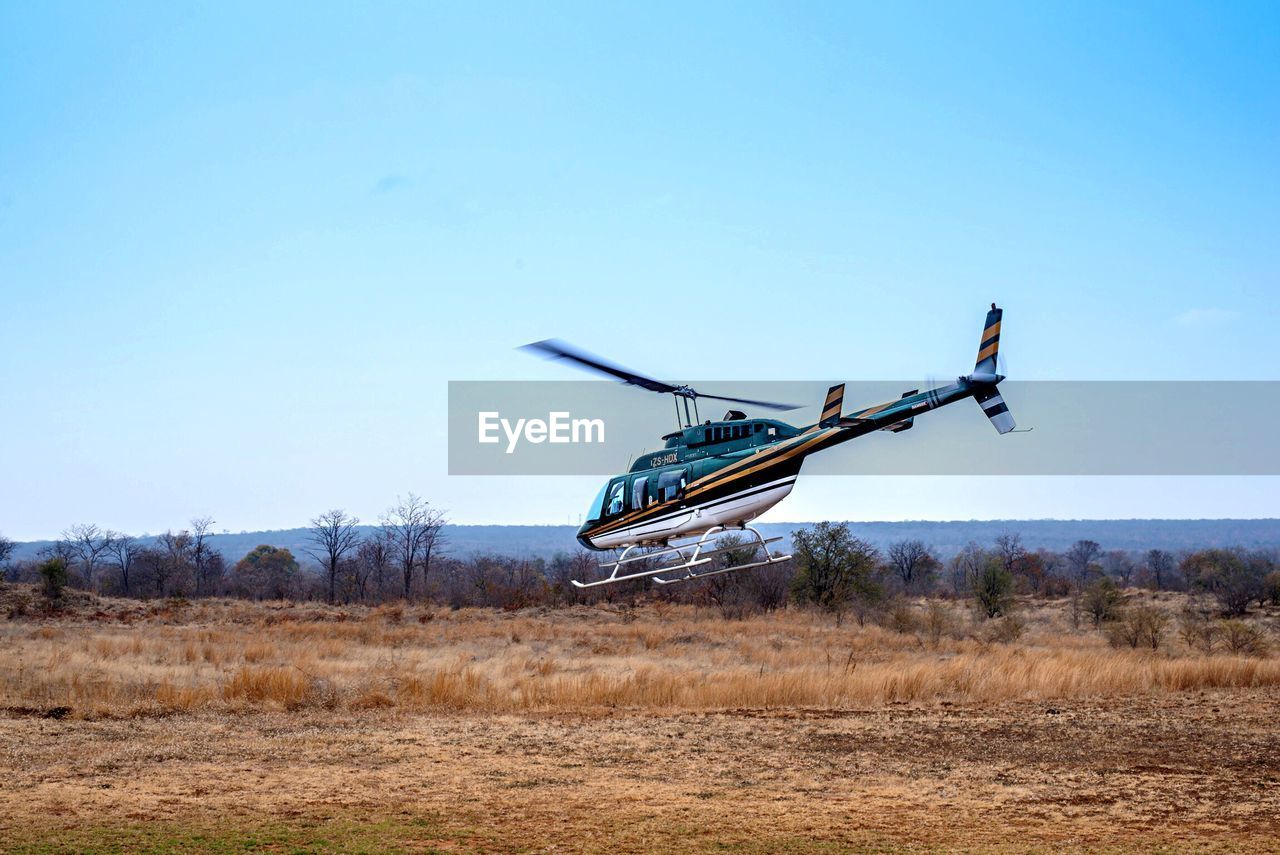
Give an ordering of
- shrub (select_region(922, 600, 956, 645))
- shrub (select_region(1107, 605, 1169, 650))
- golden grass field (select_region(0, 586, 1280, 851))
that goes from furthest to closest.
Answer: shrub (select_region(922, 600, 956, 645)) < shrub (select_region(1107, 605, 1169, 650)) < golden grass field (select_region(0, 586, 1280, 851))

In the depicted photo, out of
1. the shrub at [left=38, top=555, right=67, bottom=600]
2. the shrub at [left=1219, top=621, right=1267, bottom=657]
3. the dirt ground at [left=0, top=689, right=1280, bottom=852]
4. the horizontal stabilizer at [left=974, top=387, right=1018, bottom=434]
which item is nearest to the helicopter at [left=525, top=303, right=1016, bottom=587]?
the horizontal stabilizer at [left=974, top=387, right=1018, bottom=434]

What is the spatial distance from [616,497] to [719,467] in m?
2.51

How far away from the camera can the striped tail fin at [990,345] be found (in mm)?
18766

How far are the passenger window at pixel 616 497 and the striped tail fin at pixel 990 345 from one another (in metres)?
6.88

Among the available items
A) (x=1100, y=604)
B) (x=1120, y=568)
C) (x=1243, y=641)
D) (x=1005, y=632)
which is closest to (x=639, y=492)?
(x=1243, y=641)

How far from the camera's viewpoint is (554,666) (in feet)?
108

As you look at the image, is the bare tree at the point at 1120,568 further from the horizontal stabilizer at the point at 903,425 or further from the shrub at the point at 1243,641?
the horizontal stabilizer at the point at 903,425

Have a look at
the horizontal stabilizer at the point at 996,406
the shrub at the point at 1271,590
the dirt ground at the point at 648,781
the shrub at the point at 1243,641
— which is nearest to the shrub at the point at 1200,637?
the shrub at the point at 1243,641

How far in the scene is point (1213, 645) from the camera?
37844 mm

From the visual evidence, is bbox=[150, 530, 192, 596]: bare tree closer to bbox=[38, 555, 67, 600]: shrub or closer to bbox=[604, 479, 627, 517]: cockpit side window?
bbox=[38, 555, 67, 600]: shrub

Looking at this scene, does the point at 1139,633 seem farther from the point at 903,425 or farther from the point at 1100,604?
the point at 903,425

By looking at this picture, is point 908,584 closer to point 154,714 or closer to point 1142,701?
point 1142,701

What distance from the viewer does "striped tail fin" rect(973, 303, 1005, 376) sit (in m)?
18.8

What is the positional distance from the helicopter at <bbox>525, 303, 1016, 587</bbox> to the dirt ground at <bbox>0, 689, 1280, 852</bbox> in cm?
333
